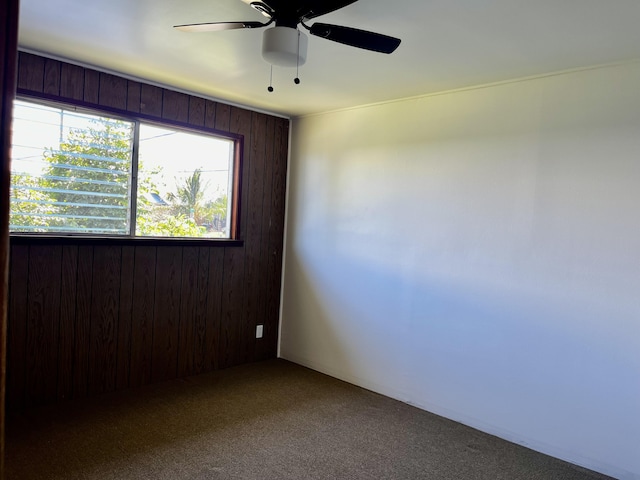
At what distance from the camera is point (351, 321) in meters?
3.72

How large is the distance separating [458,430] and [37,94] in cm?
343

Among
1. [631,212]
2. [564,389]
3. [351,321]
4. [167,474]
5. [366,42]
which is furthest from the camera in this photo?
[351,321]

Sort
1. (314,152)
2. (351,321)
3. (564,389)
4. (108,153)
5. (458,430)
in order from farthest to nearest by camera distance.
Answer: (314,152) < (351,321) < (108,153) < (458,430) < (564,389)

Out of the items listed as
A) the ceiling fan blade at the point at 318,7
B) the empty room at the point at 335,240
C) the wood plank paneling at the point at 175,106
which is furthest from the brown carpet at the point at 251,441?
the ceiling fan blade at the point at 318,7

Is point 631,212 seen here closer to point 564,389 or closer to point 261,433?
point 564,389

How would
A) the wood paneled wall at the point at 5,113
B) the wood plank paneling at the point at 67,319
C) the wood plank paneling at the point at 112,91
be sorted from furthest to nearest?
the wood plank paneling at the point at 112,91 < the wood plank paneling at the point at 67,319 < the wood paneled wall at the point at 5,113

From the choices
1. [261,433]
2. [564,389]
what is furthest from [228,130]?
[564,389]

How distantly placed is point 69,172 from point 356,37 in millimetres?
2150

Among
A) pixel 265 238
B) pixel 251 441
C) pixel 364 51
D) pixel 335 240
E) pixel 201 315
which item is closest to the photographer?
pixel 364 51

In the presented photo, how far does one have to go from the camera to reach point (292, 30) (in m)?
1.86

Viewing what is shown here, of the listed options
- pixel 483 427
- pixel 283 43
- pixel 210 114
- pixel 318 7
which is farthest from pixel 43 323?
pixel 483 427

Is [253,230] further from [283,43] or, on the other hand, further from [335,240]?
[283,43]

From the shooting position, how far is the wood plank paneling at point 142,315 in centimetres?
329

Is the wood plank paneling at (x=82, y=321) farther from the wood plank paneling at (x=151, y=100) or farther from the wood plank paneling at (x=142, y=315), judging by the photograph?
the wood plank paneling at (x=151, y=100)
